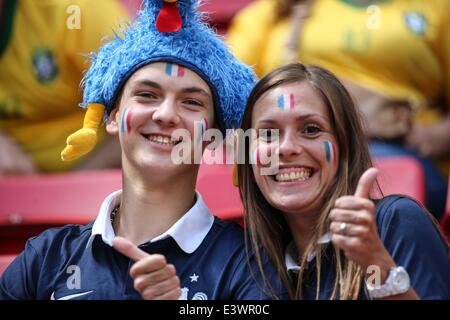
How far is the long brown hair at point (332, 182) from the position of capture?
2008mm

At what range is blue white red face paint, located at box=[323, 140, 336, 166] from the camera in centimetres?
203

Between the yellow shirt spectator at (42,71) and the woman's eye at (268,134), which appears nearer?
the woman's eye at (268,134)

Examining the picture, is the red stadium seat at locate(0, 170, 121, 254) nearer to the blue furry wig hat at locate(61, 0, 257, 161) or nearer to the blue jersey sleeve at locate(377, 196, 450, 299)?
the blue furry wig hat at locate(61, 0, 257, 161)

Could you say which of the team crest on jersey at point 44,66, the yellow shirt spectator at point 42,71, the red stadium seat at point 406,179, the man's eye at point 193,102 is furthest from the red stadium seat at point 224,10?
the man's eye at point 193,102

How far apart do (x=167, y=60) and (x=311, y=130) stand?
364 millimetres

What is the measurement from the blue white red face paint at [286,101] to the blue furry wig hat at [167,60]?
6.3 inches

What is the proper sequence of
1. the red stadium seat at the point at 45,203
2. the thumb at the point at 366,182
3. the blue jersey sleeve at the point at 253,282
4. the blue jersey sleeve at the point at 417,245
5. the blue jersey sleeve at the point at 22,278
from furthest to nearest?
1. the red stadium seat at the point at 45,203
2. the blue jersey sleeve at the point at 22,278
3. the blue jersey sleeve at the point at 253,282
4. the blue jersey sleeve at the point at 417,245
5. the thumb at the point at 366,182

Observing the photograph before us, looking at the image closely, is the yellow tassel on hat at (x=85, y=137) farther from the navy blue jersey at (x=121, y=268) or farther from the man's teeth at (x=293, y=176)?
the man's teeth at (x=293, y=176)

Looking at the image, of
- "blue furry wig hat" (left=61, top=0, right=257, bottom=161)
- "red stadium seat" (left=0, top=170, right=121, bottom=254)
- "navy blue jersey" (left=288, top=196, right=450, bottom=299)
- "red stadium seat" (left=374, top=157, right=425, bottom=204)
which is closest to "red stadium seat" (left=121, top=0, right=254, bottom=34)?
"red stadium seat" (left=0, top=170, right=121, bottom=254)

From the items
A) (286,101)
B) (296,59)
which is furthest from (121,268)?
(296,59)

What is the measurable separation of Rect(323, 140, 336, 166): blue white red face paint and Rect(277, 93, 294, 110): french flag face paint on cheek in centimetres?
11

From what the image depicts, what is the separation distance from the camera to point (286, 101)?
6.75 feet

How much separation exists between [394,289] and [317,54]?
155cm

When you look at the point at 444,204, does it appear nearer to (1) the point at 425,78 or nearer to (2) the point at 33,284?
(1) the point at 425,78
